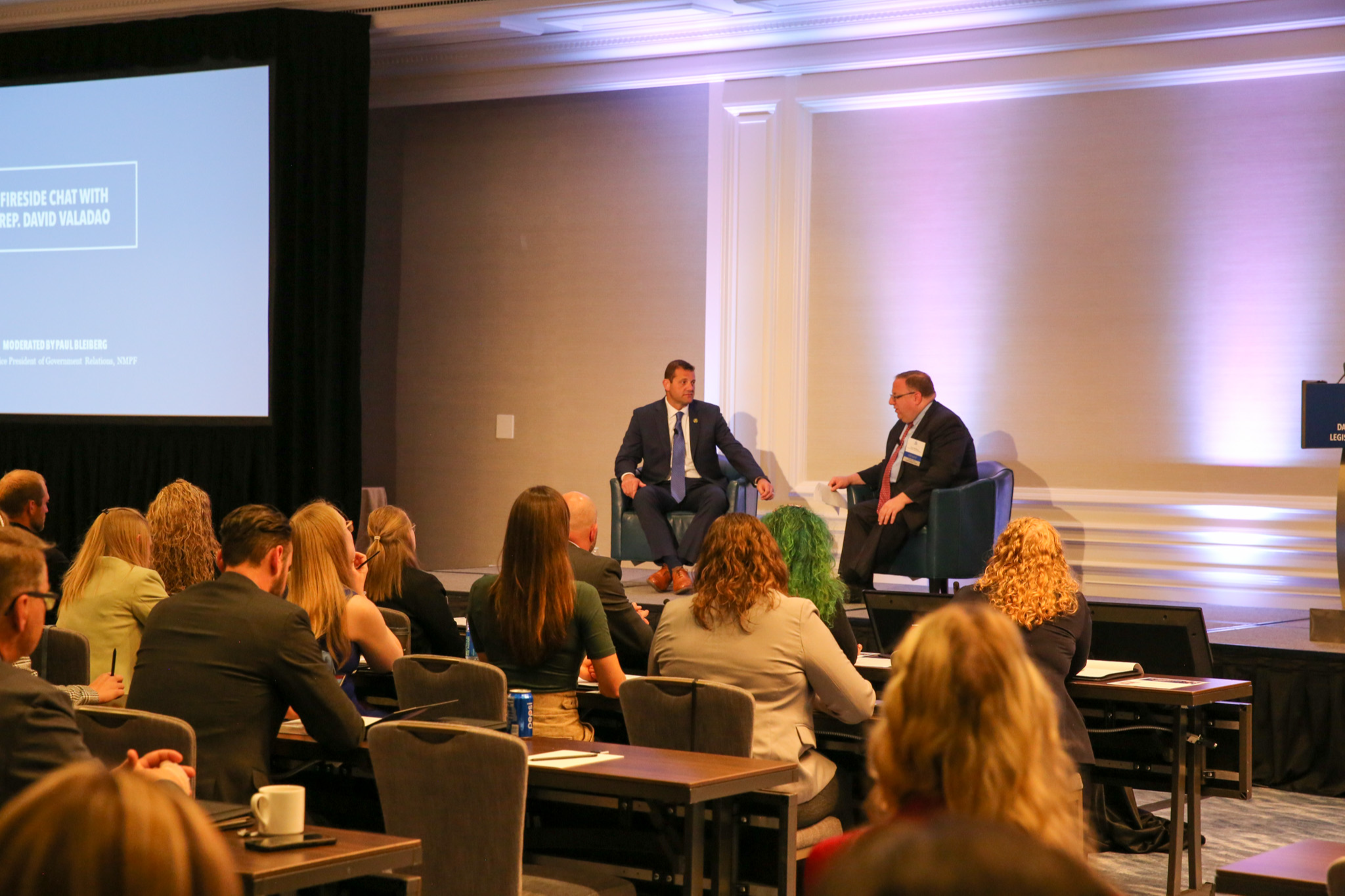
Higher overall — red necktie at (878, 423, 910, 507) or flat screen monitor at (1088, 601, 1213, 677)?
red necktie at (878, 423, 910, 507)

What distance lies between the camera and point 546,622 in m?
3.73

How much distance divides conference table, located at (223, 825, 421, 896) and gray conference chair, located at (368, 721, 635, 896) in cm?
34

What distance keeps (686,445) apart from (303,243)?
2521 mm

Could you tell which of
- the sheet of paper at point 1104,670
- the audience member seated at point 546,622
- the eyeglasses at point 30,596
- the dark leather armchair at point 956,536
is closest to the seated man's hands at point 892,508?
the dark leather armchair at point 956,536

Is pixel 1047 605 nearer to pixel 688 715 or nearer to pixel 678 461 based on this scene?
pixel 688 715

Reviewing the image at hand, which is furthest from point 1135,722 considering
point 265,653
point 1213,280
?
point 1213,280

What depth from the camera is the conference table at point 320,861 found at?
212 cm

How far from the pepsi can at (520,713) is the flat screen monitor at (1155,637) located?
1.95m

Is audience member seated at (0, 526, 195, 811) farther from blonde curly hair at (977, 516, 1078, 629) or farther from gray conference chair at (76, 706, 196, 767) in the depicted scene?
blonde curly hair at (977, 516, 1078, 629)

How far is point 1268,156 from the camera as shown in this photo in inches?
290

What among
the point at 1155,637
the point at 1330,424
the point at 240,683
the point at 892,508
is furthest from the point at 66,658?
the point at 1330,424

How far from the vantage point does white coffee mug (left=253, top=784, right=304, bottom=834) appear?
2.32m

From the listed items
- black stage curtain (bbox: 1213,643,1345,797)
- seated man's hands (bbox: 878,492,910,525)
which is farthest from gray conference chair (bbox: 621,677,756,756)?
seated man's hands (bbox: 878,492,910,525)

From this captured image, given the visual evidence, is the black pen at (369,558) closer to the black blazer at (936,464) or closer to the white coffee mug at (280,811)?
the white coffee mug at (280,811)
